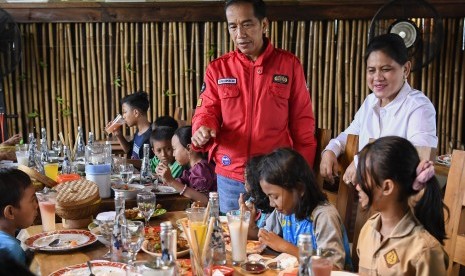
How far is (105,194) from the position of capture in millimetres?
2924

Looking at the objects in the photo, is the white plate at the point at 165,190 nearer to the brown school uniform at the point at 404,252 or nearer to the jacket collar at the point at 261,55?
the jacket collar at the point at 261,55

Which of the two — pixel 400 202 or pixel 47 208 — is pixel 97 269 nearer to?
pixel 47 208

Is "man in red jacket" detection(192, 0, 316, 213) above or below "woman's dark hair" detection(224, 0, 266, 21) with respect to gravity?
below

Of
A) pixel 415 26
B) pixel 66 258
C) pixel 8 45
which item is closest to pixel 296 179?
pixel 66 258

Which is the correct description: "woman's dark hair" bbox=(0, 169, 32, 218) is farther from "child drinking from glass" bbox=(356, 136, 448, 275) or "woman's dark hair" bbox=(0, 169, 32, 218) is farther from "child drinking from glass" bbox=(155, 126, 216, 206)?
"child drinking from glass" bbox=(356, 136, 448, 275)

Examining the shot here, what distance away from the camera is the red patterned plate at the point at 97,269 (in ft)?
5.99

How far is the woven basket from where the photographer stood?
7.79ft

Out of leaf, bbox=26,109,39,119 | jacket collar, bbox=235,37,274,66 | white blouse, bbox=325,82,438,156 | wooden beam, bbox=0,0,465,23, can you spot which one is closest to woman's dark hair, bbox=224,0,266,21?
jacket collar, bbox=235,37,274,66

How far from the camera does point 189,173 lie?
3.57m

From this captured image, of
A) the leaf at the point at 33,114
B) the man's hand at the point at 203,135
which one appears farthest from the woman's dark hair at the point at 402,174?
the leaf at the point at 33,114

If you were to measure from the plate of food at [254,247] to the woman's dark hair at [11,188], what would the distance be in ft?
3.23

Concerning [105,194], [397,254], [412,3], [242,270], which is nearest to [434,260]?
[397,254]

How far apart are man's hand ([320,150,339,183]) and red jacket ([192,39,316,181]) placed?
17.2 inches

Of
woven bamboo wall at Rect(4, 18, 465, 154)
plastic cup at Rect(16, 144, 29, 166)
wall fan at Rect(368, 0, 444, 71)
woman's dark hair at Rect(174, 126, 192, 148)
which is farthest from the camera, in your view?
woven bamboo wall at Rect(4, 18, 465, 154)
